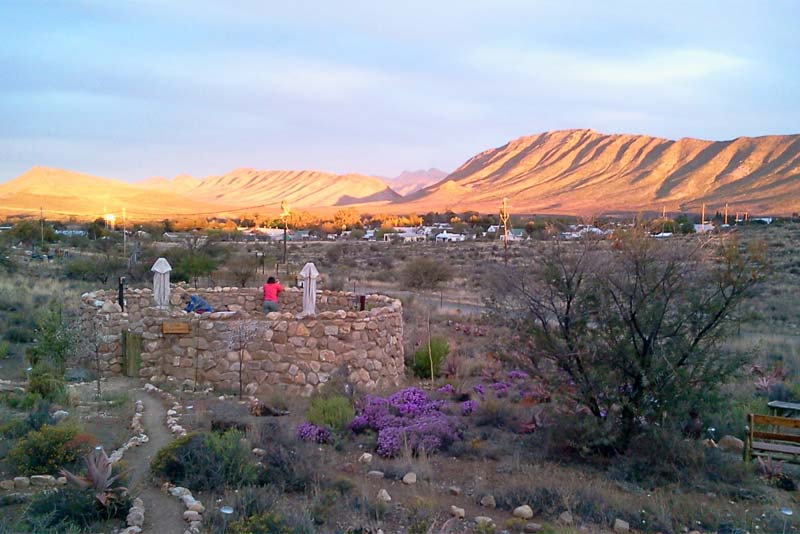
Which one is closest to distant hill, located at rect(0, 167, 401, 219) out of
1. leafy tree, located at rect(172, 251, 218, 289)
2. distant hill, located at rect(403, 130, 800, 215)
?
distant hill, located at rect(403, 130, 800, 215)

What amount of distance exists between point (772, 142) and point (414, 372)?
105412 mm

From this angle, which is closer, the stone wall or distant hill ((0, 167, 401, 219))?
the stone wall

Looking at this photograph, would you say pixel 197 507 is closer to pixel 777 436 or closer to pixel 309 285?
pixel 777 436

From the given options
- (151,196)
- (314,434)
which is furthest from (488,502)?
(151,196)

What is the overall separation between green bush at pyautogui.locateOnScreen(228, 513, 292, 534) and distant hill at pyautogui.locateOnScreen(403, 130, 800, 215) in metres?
70.9

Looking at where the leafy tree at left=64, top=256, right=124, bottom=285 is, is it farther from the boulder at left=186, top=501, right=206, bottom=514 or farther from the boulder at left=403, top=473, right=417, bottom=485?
the boulder at left=186, top=501, right=206, bottom=514

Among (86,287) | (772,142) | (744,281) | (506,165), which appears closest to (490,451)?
(744,281)

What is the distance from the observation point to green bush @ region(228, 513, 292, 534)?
572cm

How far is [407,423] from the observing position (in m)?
10.0

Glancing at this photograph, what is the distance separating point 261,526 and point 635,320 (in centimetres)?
515

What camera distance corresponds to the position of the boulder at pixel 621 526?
6758mm

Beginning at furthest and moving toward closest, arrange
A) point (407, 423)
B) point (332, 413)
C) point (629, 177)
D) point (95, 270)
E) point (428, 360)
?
point (629, 177)
point (95, 270)
point (428, 360)
point (332, 413)
point (407, 423)

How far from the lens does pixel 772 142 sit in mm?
104000

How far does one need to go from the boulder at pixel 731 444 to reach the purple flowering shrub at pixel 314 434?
5.20 m
